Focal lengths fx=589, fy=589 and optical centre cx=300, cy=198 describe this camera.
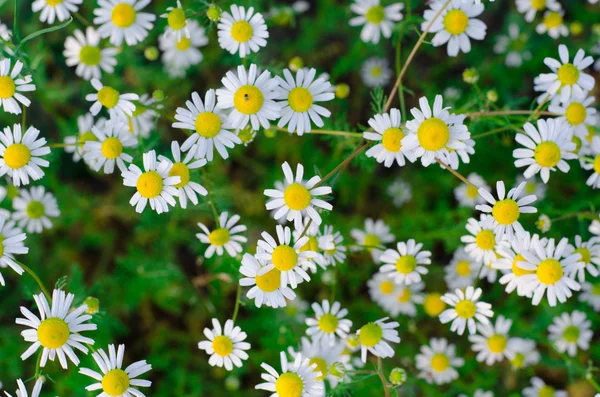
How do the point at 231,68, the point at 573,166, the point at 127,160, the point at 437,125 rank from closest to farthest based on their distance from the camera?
the point at 437,125 → the point at 127,160 → the point at 573,166 → the point at 231,68

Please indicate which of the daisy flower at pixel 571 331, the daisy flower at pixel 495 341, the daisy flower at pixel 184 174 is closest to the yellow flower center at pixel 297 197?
the daisy flower at pixel 184 174

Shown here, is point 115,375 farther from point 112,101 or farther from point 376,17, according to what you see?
point 376,17

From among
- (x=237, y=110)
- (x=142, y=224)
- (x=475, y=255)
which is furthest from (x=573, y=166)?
(x=142, y=224)

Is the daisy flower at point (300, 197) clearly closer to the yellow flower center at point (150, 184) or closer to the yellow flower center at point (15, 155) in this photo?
the yellow flower center at point (150, 184)

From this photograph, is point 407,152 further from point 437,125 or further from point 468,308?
point 468,308

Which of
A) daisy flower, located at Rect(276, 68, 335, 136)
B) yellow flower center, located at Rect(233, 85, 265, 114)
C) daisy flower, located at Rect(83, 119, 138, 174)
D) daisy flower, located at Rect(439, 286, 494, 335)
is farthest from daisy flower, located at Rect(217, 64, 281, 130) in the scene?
daisy flower, located at Rect(439, 286, 494, 335)

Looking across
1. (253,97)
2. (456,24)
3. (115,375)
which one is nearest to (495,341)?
(456,24)
